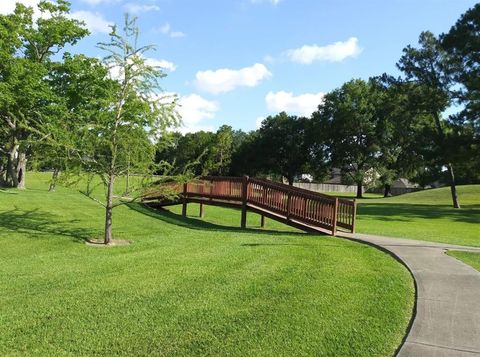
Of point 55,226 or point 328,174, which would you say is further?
point 328,174

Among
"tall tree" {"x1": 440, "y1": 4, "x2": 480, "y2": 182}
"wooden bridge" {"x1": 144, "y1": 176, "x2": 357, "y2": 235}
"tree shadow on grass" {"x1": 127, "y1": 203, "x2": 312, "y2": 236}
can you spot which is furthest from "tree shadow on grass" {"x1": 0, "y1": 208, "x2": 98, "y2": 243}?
"tall tree" {"x1": 440, "y1": 4, "x2": 480, "y2": 182}

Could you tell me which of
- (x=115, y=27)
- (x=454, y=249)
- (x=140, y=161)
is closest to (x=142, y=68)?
(x=115, y=27)

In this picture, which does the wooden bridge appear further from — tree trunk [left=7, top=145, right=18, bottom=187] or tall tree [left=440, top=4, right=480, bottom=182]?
tall tree [left=440, top=4, right=480, bottom=182]

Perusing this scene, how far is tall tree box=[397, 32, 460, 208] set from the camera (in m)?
33.8

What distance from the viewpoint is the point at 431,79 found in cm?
3609

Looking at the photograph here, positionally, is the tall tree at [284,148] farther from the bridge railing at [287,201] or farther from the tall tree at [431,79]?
the bridge railing at [287,201]

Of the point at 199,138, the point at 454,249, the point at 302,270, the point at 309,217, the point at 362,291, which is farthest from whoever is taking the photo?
the point at 199,138

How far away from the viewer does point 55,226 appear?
13031 millimetres

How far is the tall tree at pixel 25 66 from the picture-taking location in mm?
27047

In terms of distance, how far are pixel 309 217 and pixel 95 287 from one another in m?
8.89

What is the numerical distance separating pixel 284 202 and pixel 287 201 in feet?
0.69

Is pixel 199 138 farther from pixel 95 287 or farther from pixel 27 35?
pixel 95 287

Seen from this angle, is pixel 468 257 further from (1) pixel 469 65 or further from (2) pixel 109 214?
(1) pixel 469 65

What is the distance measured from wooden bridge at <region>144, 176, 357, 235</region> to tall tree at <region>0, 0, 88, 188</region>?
13336mm
